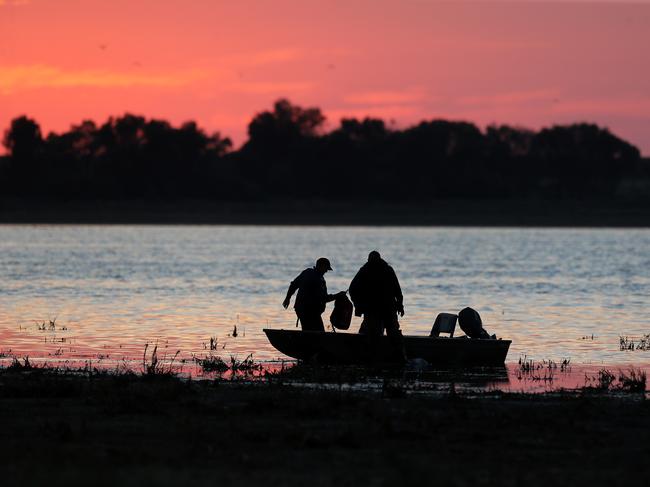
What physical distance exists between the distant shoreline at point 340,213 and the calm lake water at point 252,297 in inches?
2203

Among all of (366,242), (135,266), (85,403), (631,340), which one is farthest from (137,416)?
(366,242)

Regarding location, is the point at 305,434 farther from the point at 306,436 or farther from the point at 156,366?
the point at 156,366

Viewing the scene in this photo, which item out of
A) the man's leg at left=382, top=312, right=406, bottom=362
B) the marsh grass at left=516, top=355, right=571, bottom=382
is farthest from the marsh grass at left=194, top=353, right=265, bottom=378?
the marsh grass at left=516, top=355, right=571, bottom=382

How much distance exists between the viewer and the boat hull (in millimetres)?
21156

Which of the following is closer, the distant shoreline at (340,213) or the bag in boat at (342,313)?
the bag in boat at (342,313)

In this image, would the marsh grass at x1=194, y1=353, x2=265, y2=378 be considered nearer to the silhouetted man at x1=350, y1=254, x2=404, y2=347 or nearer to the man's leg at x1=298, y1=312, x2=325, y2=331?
the man's leg at x1=298, y1=312, x2=325, y2=331

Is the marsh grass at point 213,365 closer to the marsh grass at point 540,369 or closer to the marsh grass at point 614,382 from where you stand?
the marsh grass at point 540,369

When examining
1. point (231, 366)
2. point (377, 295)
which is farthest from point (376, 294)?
point (231, 366)

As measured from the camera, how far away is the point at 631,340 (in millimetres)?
26844

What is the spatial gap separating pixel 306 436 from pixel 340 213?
128689mm

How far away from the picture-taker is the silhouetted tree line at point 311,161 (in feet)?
451

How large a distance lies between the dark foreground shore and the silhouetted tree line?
119606mm

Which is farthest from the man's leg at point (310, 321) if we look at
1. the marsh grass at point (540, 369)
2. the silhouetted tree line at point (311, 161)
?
the silhouetted tree line at point (311, 161)

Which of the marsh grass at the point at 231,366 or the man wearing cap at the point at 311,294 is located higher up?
the man wearing cap at the point at 311,294
